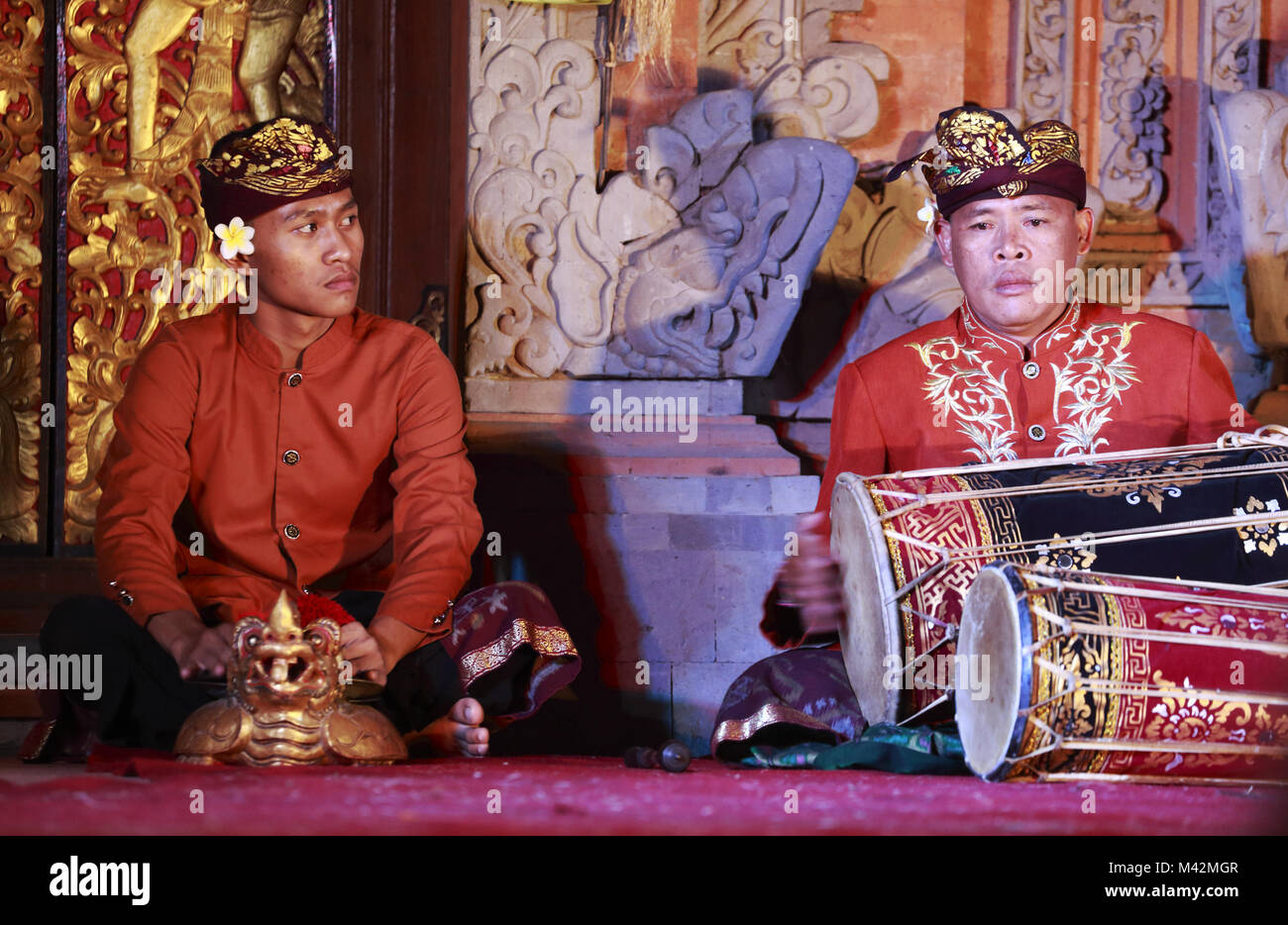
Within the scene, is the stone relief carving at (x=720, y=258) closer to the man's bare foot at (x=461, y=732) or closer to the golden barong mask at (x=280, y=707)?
the man's bare foot at (x=461, y=732)

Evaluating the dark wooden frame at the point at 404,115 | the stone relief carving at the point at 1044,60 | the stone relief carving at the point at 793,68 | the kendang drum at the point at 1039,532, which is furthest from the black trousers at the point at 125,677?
the stone relief carving at the point at 1044,60

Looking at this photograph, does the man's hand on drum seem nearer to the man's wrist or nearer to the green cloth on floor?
the green cloth on floor

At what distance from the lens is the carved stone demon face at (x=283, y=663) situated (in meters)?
3.03

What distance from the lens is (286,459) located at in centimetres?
367

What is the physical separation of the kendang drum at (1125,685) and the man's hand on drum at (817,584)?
681mm

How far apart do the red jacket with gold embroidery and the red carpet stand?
116 cm

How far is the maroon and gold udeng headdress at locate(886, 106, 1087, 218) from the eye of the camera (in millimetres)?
3637

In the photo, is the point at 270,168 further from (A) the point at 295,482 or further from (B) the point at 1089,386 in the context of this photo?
(B) the point at 1089,386

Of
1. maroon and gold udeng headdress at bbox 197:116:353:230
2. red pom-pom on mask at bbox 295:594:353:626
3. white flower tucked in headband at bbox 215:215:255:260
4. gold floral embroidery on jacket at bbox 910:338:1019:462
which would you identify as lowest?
red pom-pom on mask at bbox 295:594:353:626

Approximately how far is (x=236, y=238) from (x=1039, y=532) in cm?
199

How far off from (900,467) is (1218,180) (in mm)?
1786

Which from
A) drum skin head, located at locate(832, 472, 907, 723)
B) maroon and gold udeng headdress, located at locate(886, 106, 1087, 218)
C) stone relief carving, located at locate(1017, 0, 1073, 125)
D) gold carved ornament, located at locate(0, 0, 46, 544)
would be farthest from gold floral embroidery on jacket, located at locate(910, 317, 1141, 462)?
gold carved ornament, located at locate(0, 0, 46, 544)

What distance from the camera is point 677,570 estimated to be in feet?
14.6

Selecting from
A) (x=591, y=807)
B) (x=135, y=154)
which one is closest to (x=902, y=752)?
(x=591, y=807)
